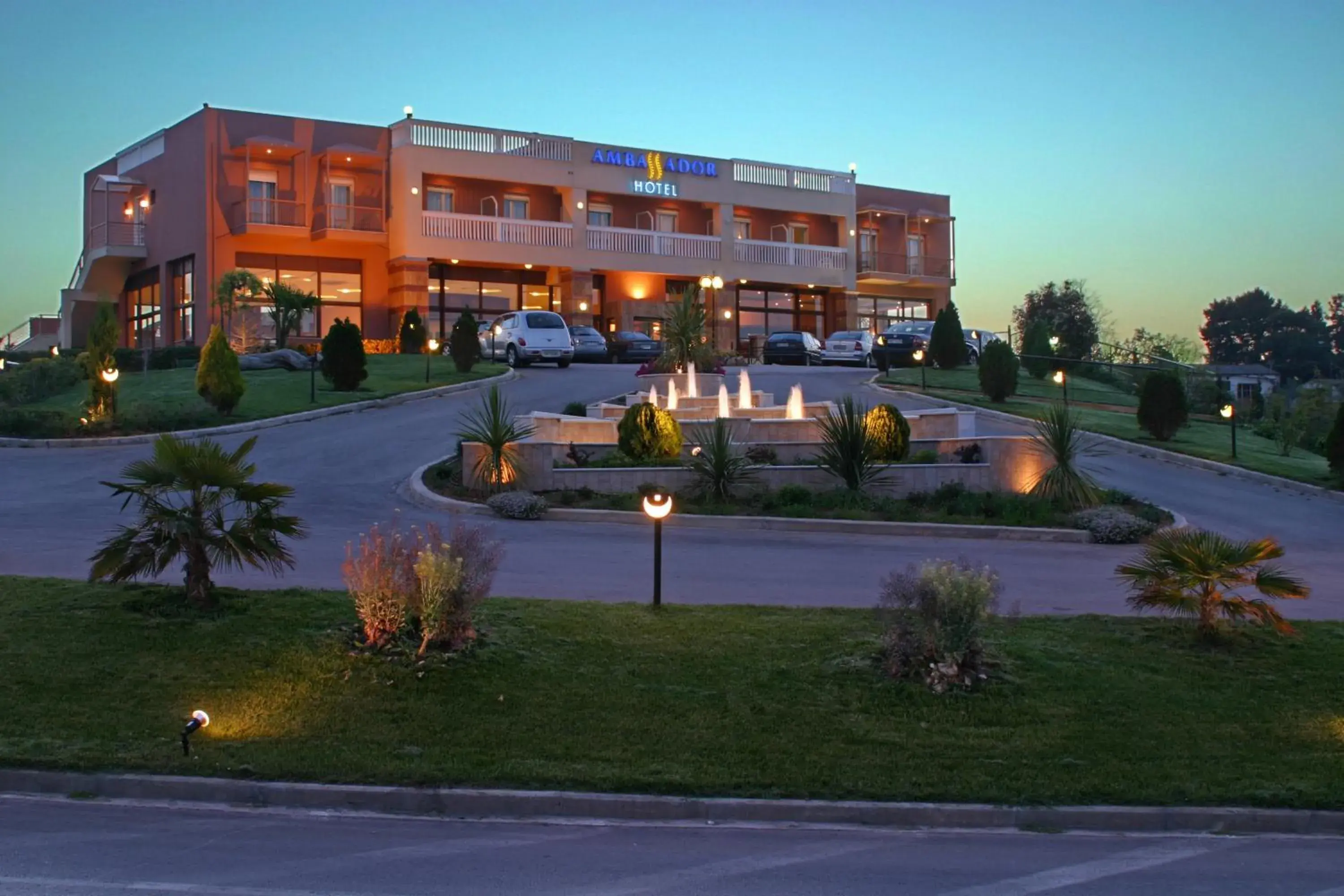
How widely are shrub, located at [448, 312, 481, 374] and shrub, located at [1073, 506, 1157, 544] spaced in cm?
1950

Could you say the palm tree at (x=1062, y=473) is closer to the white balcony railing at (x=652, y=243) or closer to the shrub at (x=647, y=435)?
the shrub at (x=647, y=435)

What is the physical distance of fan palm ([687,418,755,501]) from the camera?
61.7ft

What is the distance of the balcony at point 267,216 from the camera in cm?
4212

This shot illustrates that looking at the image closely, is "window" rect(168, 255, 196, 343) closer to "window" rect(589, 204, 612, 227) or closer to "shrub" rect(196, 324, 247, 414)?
"window" rect(589, 204, 612, 227)

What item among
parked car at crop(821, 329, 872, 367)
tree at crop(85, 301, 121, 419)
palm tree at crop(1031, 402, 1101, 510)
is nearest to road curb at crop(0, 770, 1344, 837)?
palm tree at crop(1031, 402, 1101, 510)

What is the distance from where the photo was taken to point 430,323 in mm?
46938

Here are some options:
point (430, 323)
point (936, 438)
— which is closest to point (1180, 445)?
point (936, 438)

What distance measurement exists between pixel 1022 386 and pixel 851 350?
8.48 meters

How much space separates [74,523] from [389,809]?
32.9 ft

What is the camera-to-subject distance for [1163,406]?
87.4ft

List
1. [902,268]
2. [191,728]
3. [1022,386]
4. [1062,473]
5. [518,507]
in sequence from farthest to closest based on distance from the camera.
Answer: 1. [902,268]
2. [1022,386]
3. [1062,473]
4. [518,507]
5. [191,728]

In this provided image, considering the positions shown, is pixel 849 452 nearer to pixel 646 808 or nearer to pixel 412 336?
pixel 646 808

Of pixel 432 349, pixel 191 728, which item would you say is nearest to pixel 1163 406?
pixel 432 349

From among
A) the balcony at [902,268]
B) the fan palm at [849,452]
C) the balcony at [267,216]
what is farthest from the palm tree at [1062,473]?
the balcony at [902,268]
